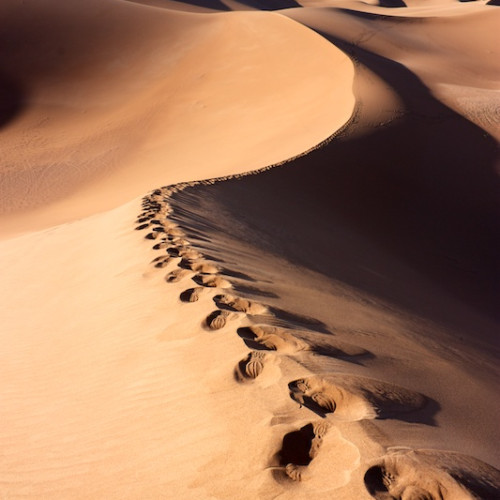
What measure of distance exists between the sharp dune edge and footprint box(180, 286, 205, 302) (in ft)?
0.07

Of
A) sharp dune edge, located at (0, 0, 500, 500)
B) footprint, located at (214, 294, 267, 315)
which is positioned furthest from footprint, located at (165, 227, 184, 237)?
footprint, located at (214, 294, 267, 315)

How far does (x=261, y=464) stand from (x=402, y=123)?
10.8 m

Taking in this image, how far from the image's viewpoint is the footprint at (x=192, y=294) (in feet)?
12.6

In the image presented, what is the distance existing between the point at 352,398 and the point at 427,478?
22.3 inches

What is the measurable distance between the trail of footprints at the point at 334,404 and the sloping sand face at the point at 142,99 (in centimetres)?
666

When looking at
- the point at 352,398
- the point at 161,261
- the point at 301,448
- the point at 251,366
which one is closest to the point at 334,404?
the point at 352,398

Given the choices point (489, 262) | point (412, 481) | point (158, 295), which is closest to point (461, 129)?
point (489, 262)

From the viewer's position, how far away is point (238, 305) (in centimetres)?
367

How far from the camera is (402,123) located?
11961mm

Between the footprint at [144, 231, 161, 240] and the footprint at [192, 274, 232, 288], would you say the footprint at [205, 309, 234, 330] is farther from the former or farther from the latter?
the footprint at [144, 231, 161, 240]

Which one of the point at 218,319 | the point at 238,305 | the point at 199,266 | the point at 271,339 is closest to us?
the point at 271,339

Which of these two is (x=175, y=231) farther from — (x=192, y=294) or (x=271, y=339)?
(x=271, y=339)

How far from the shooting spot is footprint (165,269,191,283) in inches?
168

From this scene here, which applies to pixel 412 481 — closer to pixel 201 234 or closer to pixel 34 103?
pixel 201 234
